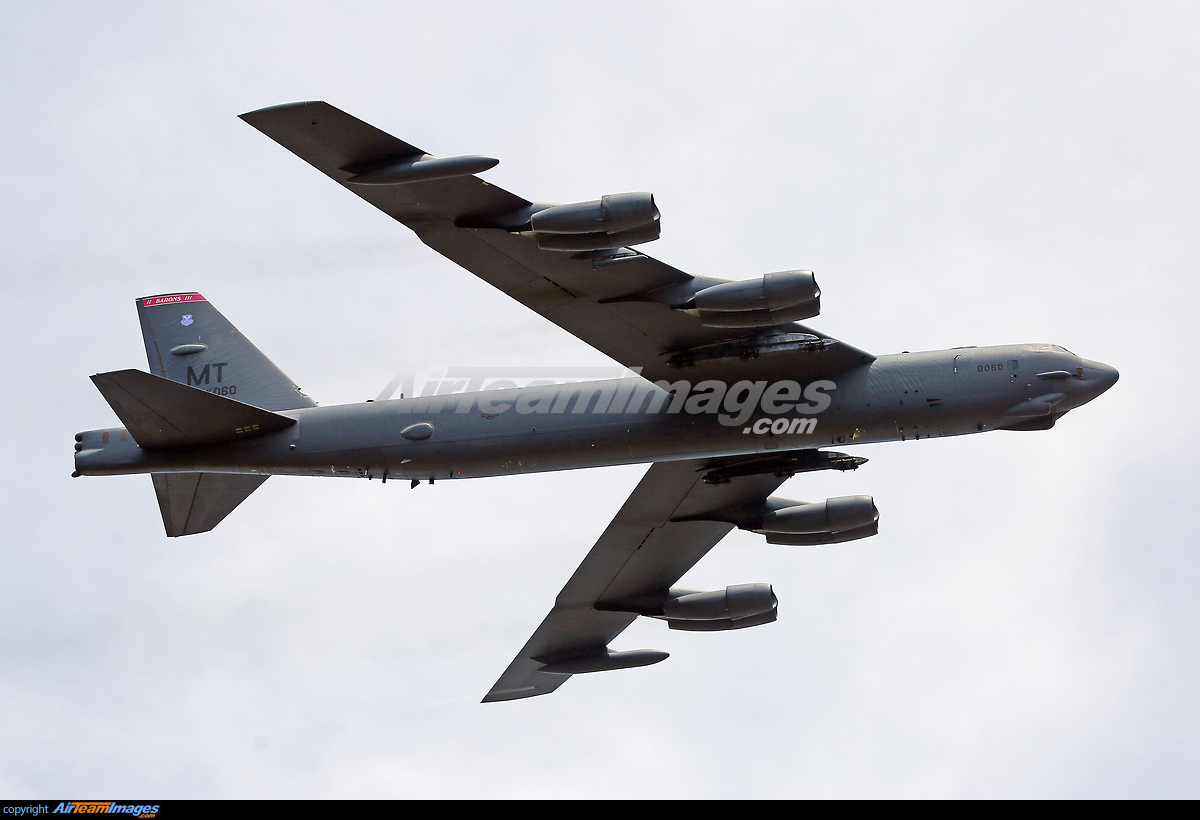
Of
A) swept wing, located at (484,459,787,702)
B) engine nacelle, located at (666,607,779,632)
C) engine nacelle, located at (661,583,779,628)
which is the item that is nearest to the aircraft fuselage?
swept wing, located at (484,459,787,702)

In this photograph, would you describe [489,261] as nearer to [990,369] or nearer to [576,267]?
[576,267]

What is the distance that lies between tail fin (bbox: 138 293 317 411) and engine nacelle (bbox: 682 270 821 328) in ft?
31.3

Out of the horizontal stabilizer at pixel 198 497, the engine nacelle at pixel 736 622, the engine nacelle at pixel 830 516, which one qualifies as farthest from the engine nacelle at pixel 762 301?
the horizontal stabilizer at pixel 198 497

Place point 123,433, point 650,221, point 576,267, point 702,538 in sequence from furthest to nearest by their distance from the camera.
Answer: point 702,538 < point 123,433 < point 576,267 < point 650,221

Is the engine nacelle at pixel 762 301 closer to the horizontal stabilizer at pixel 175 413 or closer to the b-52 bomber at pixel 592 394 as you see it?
the b-52 bomber at pixel 592 394

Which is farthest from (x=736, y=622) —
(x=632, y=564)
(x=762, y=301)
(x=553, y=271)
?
(x=553, y=271)

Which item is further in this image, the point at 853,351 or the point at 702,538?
the point at 702,538

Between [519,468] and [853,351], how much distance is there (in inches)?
284

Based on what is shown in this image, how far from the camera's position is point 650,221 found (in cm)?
2259

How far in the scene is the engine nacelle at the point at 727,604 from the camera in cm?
3000

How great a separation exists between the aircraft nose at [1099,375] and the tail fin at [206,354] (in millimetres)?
16359

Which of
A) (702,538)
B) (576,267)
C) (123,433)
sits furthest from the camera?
(702,538)

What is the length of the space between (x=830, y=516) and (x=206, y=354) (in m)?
14.6

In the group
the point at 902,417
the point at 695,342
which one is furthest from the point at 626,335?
the point at 902,417
